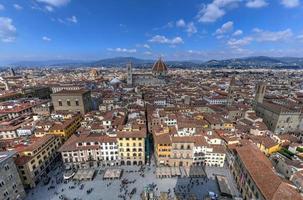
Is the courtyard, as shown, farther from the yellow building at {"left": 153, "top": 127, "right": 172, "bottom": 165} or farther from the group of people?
the yellow building at {"left": 153, "top": 127, "right": 172, "bottom": 165}

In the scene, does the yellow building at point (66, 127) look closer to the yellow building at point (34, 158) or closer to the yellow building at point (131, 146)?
the yellow building at point (34, 158)

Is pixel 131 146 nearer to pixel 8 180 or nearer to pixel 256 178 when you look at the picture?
A: pixel 8 180

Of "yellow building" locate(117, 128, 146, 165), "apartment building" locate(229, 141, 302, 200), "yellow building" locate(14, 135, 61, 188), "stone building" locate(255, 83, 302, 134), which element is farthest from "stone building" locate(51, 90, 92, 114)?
"stone building" locate(255, 83, 302, 134)

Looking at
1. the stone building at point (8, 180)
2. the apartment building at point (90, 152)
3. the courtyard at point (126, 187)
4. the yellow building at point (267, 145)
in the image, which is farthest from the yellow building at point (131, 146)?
the yellow building at point (267, 145)

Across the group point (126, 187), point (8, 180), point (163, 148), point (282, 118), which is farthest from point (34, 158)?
point (282, 118)

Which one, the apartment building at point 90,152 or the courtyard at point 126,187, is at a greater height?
the apartment building at point 90,152
